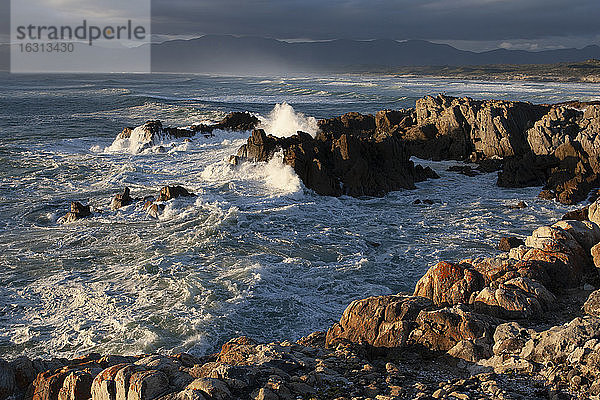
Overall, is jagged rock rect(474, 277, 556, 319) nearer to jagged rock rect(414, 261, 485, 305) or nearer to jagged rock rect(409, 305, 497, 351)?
jagged rock rect(414, 261, 485, 305)

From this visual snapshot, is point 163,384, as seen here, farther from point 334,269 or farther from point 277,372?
point 334,269

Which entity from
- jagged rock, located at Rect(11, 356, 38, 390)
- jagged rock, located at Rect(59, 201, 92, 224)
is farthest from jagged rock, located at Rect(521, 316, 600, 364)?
jagged rock, located at Rect(59, 201, 92, 224)

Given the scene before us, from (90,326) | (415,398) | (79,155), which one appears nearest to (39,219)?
(90,326)

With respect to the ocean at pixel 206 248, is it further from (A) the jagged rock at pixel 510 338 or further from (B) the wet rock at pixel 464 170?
(A) the jagged rock at pixel 510 338

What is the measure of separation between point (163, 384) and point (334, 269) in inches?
365

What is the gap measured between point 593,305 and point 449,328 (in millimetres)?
2645

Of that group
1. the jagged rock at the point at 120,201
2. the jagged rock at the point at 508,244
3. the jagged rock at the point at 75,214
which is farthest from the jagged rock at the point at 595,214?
the jagged rock at the point at 75,214

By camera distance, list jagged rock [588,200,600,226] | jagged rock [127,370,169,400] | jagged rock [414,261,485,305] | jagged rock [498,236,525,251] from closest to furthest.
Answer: jagged rock [127,370,169,400] → jagged rock [414,261,485,305] → jagged rock [588,200,600,226] → jagged rock [498,236,525,251]

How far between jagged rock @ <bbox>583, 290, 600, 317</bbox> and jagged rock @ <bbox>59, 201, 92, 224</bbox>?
59.1 ft

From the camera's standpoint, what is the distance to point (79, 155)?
3369 centimetres

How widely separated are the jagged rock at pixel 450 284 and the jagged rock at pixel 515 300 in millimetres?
397

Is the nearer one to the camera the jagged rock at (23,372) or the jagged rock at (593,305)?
the jagged rock at (23,372)

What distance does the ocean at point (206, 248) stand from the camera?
1200 centimetres

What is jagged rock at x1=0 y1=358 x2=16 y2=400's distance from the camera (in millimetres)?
7609
